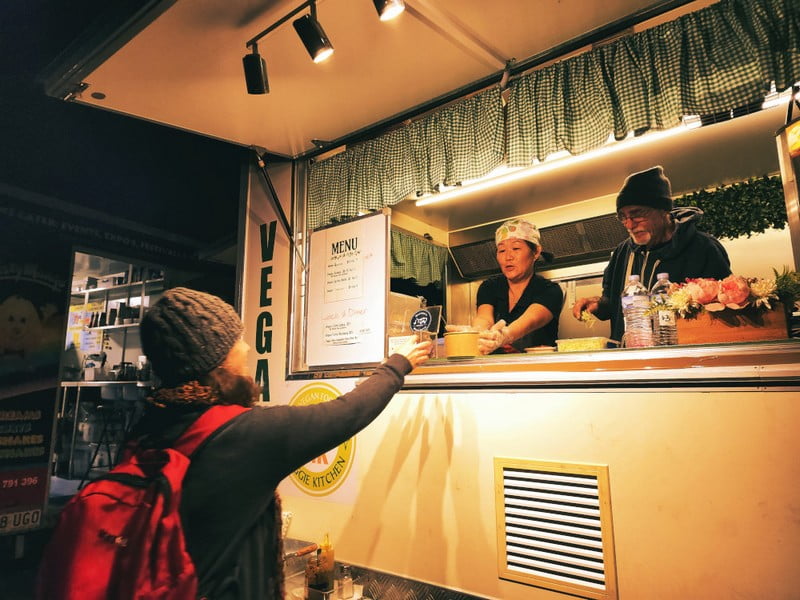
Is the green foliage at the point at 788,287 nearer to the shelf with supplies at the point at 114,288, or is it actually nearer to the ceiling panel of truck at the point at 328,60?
the ceiling panel of truck at the point at 328,60

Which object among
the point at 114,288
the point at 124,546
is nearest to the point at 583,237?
the point at 124,546

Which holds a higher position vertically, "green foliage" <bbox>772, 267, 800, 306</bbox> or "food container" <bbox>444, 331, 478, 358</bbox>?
"green foliage" <bbox>772, 267, 800, 306</bbox>

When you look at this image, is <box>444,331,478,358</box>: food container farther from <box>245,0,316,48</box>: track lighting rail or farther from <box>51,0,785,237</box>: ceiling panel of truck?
<box>245,0,316,48</box>: track lighting rail

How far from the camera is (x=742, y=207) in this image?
14.4 ft

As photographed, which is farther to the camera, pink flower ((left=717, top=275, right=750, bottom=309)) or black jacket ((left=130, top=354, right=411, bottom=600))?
pink flower ((left=717, top=275, right=750, bottom=309))

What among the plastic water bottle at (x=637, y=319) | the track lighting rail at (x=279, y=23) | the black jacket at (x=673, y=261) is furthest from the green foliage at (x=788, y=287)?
the track lighting rail at (x=279, y=23)

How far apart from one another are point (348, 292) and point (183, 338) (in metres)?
1.97

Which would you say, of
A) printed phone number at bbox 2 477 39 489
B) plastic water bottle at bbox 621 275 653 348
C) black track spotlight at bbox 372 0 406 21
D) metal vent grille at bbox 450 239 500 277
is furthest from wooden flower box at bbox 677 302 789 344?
printed phone number at bbox 2 477 39 489

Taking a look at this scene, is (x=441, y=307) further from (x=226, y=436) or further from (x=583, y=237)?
(x=583, y=237)

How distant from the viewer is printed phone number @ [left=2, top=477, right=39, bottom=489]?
5082 mm

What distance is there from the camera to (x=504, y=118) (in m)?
2.85

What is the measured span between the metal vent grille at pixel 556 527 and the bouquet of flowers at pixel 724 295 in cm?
81

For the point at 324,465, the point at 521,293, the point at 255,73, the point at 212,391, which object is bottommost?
the point at 324,465

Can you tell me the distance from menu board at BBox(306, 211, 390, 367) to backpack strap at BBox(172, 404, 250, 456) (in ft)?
5.76
